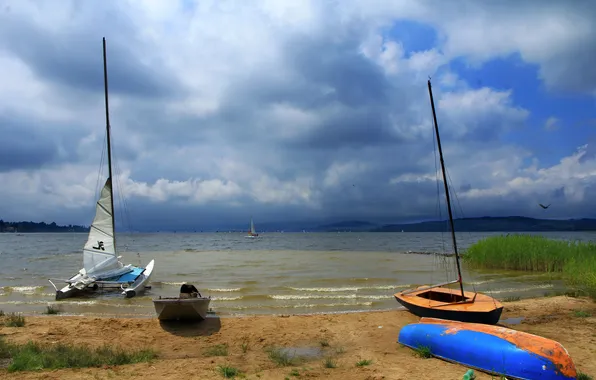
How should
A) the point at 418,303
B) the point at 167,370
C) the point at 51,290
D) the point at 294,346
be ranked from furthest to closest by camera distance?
the point at 51,290, the point at 418,303, the point at 294,346, the point at 167,370

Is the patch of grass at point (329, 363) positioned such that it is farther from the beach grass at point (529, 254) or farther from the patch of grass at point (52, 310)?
the beach grass at point (529, 254)

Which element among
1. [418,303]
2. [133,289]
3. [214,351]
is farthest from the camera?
[133,289]

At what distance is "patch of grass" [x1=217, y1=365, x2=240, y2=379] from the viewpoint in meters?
7.63

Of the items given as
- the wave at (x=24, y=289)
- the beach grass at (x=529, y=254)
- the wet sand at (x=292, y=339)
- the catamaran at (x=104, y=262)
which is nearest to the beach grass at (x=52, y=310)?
the wet sand at (x=292, y=339)

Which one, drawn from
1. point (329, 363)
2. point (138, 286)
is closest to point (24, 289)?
point (138, 286)

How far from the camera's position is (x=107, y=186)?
22.2m

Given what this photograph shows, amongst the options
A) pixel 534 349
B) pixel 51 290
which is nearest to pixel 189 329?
pixel 534 349

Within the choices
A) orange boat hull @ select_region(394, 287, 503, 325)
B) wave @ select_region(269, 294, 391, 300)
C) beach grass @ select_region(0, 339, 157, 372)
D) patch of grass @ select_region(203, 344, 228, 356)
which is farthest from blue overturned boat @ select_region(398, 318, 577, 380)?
wave @ select_region(269, 294, 391, 300)

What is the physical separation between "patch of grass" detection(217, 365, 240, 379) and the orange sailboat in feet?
21.8

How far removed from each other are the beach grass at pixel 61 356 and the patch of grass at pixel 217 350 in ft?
3.98

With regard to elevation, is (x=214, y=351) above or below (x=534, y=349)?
below

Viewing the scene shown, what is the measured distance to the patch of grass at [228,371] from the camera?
763cm

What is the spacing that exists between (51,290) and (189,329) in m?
13.6

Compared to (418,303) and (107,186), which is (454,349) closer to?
(418,303)
